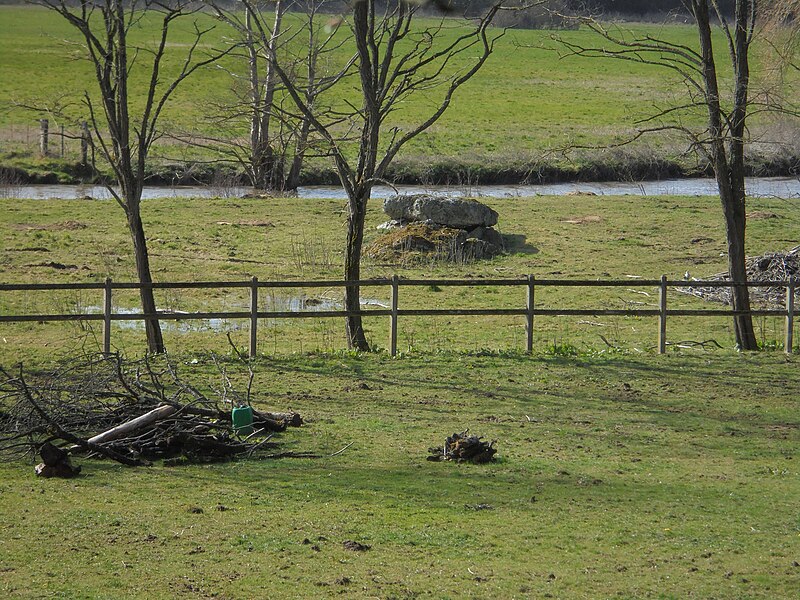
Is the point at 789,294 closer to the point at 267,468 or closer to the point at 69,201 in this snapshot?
the point at 267,468

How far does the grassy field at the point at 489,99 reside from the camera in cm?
4826

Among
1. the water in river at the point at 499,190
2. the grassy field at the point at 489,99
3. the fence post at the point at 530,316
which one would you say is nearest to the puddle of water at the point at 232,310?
the fence post at the point at 530,316

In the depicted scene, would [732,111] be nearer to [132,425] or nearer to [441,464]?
[441,464]

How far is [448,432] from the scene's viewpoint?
12.5 m

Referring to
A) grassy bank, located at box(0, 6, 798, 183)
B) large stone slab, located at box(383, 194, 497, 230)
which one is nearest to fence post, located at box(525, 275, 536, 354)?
large stone slab, located at box(383, 194, 497, 230)

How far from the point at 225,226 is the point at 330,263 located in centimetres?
555

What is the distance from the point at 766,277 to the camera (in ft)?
75.2

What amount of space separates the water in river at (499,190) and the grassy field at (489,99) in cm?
169

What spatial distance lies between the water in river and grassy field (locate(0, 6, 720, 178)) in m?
1.69

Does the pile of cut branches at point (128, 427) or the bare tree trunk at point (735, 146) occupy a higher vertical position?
the bare tree trunk at point (735, 146)

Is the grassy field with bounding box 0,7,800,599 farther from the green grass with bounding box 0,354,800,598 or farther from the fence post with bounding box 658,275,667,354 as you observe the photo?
the fence post with bounding box 658,275,667,354

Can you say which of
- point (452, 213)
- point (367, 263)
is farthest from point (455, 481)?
point (452, 213)

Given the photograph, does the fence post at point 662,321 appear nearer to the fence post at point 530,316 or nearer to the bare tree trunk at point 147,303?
the fence post at point 530,316

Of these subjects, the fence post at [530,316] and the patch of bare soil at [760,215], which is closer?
the fence post at [530,316]
